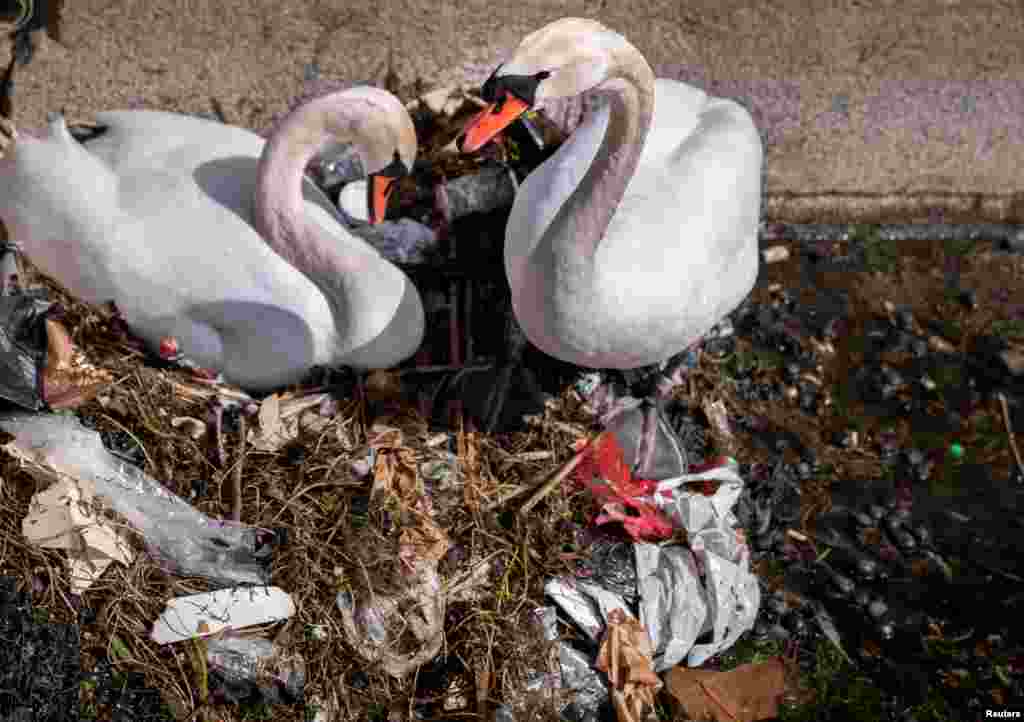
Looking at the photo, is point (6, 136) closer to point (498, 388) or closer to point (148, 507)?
point (148, 507)

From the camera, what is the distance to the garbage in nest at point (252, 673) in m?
2.51

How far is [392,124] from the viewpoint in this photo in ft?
8.30

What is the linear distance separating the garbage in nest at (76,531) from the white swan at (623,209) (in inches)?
50.3

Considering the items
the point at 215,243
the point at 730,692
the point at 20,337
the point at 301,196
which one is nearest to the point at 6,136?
the point at 20,337

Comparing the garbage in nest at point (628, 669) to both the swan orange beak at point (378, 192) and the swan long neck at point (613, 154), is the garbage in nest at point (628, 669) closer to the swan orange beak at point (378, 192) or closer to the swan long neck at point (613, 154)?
the swan long neck at point (613, 154)

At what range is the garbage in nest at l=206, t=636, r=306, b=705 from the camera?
8.22 feet

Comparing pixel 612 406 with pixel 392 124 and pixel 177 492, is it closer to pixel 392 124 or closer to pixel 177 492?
pixel 392 124

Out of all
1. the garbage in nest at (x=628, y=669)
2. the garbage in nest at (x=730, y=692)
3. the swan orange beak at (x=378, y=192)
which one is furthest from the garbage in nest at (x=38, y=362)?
the garbage in nest at (x=730, y=692)

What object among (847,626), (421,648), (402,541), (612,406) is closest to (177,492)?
(402,541)

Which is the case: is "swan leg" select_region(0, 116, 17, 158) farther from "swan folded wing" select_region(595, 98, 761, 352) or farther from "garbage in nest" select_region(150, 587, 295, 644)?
"swan folded wing" select_region(595, 98, 761, 352)

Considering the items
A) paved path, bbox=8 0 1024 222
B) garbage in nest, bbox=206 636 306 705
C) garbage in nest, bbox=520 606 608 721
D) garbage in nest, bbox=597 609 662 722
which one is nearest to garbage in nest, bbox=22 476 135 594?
garbage in nest, bbox=206 636 306 705

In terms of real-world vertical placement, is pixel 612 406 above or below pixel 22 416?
below

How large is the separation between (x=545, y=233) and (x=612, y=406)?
0.90m

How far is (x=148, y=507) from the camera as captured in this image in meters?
2.60
